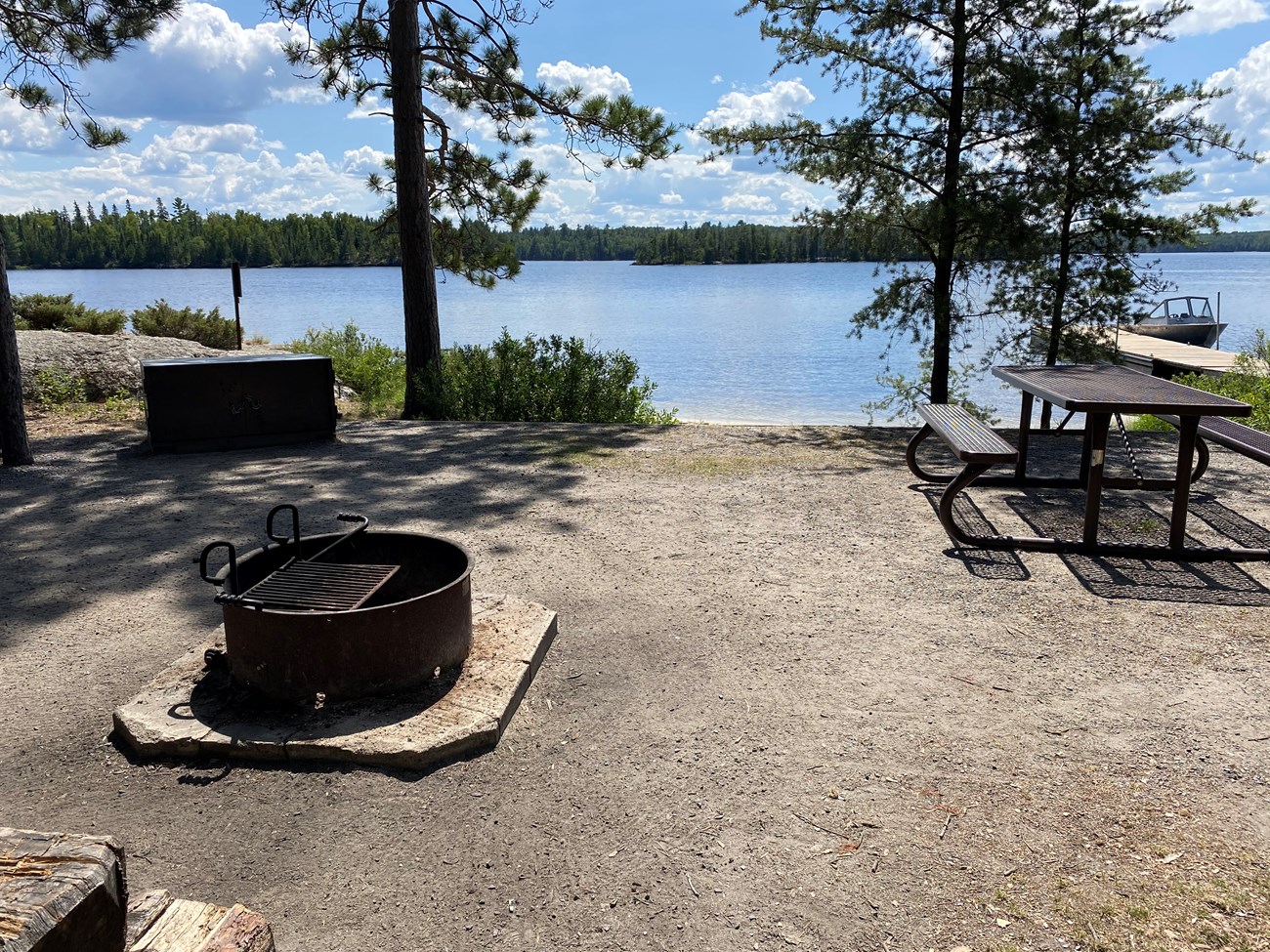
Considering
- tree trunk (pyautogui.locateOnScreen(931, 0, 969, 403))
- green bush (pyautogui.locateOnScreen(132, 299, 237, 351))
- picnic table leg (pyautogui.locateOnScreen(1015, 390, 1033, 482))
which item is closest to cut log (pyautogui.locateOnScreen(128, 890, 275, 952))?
picnic table leg (pyautogui.locateOnScreen(1015, 390, 1033, 482))

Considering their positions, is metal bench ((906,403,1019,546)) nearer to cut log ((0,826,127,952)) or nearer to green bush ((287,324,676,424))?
cut log ((0,826,127,952))

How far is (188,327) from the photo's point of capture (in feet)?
55.2

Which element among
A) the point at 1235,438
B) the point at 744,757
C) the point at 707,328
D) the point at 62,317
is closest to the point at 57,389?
the point at 62,317

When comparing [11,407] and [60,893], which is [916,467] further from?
[11,407]

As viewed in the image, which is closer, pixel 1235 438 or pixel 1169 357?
pixel 1235 438

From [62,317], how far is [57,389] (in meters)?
6.59

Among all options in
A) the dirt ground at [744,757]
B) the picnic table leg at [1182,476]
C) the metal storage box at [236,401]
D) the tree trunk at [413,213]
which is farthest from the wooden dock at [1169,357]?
the metal storage box at [236,401]

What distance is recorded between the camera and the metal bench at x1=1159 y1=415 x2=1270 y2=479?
16.8ft

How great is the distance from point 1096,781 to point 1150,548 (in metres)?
2.62

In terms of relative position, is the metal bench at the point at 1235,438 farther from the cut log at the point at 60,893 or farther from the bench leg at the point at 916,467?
the cut log at the point at 60,893

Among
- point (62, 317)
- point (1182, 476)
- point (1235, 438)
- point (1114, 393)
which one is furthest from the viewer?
point (62, 317)

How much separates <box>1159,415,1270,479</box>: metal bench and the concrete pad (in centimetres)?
390

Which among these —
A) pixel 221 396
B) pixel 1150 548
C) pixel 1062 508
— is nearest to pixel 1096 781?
pixel 1150 548

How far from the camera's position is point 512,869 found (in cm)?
247
